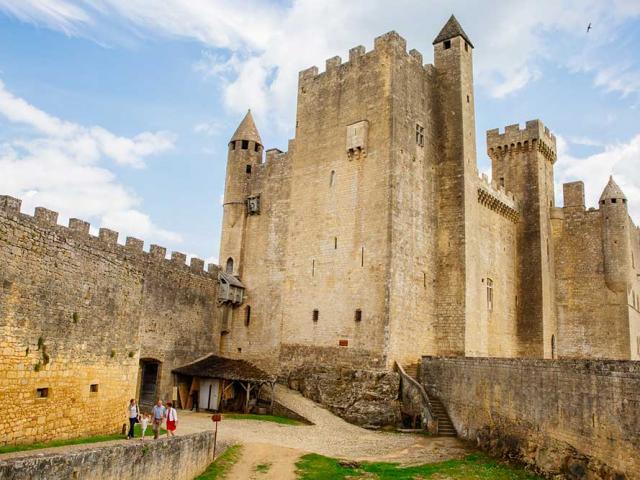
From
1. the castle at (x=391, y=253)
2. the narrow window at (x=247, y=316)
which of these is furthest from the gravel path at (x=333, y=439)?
the narrow window at (x=247, y=316)

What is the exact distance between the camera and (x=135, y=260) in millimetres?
22578

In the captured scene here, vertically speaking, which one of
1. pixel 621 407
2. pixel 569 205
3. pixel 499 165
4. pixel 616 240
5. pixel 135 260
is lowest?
pixel 621 407

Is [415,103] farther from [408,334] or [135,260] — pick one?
[135,260]

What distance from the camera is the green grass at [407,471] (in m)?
13.4

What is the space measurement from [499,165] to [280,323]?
15969mm

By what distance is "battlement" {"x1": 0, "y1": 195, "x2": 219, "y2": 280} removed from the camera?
696 inches

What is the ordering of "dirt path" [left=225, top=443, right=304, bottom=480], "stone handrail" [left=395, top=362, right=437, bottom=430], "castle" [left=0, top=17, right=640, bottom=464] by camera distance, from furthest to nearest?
"castle" [left=0, top=17, right=640, bottom=464] < "stone handrail" [left=395, top=362, right=437, bottom=430] < "dirt path" [left=225, top=443, right=304, bottom=480]

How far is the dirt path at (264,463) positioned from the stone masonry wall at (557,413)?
5962 mm

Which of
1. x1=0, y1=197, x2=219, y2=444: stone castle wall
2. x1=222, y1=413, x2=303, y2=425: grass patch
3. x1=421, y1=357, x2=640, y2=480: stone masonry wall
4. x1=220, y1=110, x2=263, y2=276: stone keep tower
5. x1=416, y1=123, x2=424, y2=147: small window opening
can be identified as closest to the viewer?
x1=0, y1=197, x2=219, y2=444: stone castle wall

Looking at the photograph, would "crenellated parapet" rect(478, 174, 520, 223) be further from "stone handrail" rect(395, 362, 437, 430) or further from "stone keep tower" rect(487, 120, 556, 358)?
"stone handrail" rect(395, 362, 437, 430)

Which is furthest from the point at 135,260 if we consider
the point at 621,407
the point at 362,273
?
the point at 621,407

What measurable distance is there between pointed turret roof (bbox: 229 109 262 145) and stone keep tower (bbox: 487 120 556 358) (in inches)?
533

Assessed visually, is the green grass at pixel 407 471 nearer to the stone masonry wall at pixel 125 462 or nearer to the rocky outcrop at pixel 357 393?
the stone masonry wall at pixel 125 462

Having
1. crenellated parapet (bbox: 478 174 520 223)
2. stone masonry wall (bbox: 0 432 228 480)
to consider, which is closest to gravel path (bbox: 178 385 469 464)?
stone masonry wall (bbox: 0 432 228 480)
